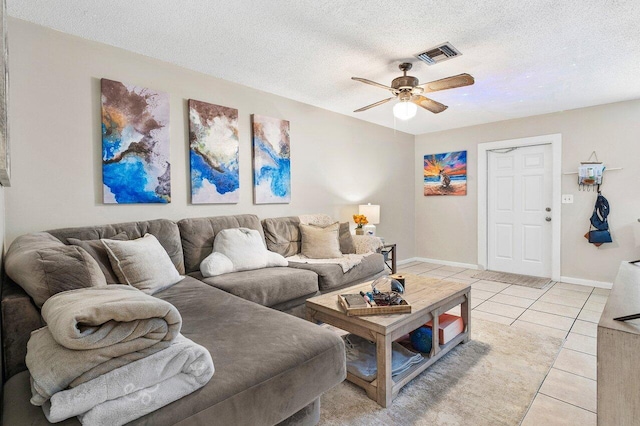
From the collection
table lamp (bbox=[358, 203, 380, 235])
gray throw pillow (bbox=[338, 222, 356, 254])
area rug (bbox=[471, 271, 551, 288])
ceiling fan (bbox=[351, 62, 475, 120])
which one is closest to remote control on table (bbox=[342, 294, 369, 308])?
gray throw pillow (bbox=[338, 222, 356, 254])

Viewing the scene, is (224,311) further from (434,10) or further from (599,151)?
(599,151)

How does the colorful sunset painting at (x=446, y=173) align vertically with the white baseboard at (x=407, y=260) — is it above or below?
above

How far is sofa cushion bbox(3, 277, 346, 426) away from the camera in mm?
946

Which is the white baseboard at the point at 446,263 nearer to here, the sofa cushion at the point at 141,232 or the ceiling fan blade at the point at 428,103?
the ceiling fan blade at the point at 428,103

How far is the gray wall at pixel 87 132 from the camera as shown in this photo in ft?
7.14

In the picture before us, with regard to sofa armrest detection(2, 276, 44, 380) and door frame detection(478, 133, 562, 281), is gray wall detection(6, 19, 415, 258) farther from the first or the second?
door frame detection(478, 133, 562, 281)

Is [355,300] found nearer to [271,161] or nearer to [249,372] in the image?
[249,372]

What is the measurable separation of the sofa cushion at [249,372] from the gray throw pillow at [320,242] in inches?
68.4

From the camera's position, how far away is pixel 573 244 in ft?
13.9

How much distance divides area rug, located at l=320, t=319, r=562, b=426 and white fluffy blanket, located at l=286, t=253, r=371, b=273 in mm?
1151

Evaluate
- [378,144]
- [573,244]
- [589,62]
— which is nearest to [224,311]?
[589,62]

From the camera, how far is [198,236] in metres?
2.80

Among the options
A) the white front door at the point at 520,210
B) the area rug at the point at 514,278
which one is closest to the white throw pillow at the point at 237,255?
the area rug at the point at 514,278

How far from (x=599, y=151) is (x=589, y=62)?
178 cm
